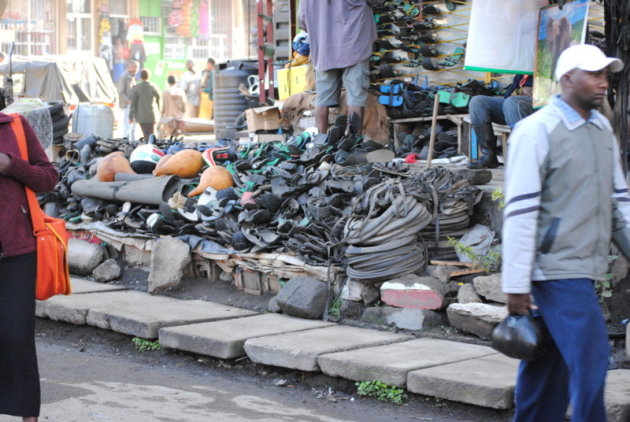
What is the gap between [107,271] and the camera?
28.1 ft

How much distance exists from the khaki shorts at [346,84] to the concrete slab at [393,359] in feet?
12.7

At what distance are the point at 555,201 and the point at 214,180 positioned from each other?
5227 millimetres

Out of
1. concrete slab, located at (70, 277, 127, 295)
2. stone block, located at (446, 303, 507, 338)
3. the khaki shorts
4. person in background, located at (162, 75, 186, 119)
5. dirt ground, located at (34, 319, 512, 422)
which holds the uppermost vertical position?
the khaki shorts

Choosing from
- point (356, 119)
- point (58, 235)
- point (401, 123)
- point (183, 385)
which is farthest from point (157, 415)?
point (401, 123)

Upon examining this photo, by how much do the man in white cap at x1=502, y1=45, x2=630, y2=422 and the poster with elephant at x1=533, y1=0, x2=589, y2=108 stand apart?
350 centimetres

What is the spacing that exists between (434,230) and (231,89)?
9.21m

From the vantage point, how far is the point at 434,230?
6984mm

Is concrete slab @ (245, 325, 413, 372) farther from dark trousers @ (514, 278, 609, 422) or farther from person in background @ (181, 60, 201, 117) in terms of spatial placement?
person in background @ (181, 60, 201, 117)

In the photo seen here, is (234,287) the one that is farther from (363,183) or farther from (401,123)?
(401,123)

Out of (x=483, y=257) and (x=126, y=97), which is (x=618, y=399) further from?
(x=126, y=97)

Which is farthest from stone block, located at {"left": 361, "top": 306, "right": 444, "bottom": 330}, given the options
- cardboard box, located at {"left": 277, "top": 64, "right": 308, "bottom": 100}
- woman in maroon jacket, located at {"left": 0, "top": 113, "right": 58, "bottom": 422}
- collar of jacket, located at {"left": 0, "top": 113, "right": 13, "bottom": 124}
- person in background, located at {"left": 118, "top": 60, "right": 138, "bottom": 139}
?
person in background, located at {"left": 118, "top": 60, "right": 138, "bottom": 139}

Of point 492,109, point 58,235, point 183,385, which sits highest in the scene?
point 492,109

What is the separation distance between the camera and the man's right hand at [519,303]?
11.6 ft

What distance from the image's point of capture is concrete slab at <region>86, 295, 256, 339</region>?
6.77 meters
